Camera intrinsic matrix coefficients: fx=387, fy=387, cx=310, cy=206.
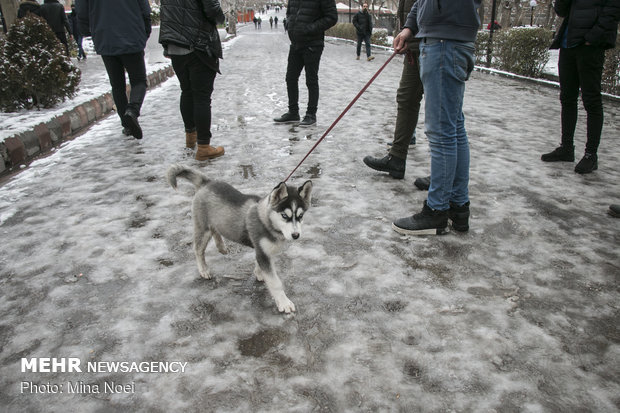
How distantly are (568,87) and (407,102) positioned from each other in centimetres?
208

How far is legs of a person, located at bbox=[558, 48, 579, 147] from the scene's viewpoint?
4.53 m

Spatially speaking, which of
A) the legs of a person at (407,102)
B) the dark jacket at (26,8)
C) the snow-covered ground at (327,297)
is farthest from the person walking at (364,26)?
the snow-covered ground at (327,297)

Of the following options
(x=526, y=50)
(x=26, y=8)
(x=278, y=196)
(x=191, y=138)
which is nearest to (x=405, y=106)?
(x=278, y=196)

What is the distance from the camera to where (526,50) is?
11.6m

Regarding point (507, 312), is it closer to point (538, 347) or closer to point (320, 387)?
point (538, 347)

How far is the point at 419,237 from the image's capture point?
3.33 m

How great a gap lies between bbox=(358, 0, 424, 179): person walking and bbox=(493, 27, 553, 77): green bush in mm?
9154

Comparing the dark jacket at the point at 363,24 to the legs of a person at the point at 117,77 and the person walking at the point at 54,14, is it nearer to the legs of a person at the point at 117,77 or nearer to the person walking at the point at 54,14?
the person walking at the point at 54,14

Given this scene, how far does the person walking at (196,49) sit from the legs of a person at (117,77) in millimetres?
1128

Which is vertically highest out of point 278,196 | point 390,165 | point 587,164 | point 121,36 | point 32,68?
point 121,36

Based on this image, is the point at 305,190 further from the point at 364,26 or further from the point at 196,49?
the point at 364,26

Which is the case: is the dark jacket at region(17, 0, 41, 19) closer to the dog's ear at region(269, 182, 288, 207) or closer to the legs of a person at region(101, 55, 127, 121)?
the legs of a person at region(101, 55, 127, 121)

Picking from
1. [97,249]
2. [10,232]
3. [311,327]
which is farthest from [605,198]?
[10,232]

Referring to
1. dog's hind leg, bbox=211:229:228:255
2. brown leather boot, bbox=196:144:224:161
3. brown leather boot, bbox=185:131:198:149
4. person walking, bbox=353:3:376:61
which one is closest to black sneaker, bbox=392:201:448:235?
dog's hind leg, bbox=211:229:228:255
